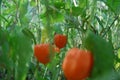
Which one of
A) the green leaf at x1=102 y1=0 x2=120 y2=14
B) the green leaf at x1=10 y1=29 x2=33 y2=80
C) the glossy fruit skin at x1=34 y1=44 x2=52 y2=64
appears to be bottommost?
the glossy fruit skin at x1=34 y1=44 x2=52 y2=64

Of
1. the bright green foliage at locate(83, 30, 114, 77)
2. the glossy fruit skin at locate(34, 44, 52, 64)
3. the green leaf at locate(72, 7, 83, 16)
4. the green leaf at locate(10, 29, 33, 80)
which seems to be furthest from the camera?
the green leaf at locate(72, 7, 83, 16)

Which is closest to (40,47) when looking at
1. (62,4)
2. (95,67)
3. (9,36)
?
(9,36)

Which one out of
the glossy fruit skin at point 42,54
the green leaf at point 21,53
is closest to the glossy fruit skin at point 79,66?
the green leaf at point 21,53

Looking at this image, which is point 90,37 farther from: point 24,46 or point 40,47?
point 40,47

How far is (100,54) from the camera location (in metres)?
0.52

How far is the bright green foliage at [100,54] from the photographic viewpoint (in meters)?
0.50

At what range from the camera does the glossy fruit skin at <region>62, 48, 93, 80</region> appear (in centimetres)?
52

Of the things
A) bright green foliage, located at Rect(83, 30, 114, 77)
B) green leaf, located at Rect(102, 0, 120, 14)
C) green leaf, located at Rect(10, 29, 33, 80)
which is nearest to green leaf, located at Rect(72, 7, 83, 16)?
green leaf, located at Rect(102, 0, 120, 14)

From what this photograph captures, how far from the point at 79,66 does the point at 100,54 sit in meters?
0.04

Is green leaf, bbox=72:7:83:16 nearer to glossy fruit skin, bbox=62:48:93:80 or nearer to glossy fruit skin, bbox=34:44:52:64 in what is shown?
glossy fruit skin, bbox=34:44:52:64

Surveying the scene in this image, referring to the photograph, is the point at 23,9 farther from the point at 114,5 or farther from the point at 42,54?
the point at 114,5

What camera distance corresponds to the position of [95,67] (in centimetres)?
51

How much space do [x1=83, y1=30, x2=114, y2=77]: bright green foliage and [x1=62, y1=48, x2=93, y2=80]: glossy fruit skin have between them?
11mm

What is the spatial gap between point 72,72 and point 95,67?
0.04 meters
